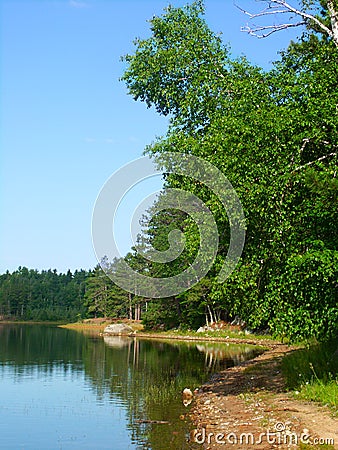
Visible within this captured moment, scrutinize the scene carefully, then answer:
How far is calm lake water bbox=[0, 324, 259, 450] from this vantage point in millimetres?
16734

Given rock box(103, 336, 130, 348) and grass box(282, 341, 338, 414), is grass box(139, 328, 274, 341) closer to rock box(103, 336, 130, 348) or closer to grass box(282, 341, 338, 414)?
rock box(103, 336, 130, 348)

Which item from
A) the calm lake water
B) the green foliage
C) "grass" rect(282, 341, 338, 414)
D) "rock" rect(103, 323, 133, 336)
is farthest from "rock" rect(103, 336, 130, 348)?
the green foliage

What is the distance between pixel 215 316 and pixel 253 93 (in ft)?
157

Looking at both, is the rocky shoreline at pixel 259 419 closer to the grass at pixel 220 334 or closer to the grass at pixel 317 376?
the grass at pixel 317 376

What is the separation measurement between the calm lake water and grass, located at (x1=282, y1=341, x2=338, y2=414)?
3.93 m

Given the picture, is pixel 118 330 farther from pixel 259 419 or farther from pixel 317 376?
pixel 259 419

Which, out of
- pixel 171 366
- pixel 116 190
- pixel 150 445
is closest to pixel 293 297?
pixel 150 445

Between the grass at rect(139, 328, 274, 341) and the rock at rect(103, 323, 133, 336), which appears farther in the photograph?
the rock at rect(103, 323, 133, 336)

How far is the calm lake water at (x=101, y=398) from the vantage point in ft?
54.9

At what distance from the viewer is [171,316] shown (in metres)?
72.5

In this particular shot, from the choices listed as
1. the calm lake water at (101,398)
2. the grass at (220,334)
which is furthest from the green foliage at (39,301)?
→ the calm lake water at (101,398)

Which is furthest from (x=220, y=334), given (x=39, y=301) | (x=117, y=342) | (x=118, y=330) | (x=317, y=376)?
(x=39, y=301)

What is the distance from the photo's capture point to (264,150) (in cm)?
1616

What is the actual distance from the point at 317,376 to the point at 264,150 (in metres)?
7.78
